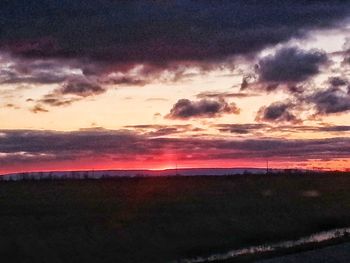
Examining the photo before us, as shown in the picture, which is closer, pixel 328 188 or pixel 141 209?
pixel 141 209

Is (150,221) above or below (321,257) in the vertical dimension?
above

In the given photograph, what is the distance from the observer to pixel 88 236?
37.7m

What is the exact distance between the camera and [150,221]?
4350 centimetres

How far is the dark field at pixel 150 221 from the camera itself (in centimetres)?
3509

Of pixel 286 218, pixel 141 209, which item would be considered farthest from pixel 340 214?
pixel 141 209

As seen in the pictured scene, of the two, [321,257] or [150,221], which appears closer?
[321,257]

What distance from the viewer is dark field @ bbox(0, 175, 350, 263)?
35094mm

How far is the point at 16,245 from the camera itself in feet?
114

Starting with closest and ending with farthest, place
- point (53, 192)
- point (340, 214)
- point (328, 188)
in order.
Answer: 1. point (340, 214)
2. point (53, 192)
3. point (328, 188)

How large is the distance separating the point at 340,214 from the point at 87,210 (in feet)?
59.9

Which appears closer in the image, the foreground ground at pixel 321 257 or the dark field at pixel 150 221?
the foreground ground at pixel 321 257

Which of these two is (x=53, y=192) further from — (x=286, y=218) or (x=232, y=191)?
(x=286, y=218)

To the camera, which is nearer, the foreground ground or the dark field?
the foreground ground

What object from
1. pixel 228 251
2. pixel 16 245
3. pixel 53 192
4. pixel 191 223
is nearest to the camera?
pixel 16 245
